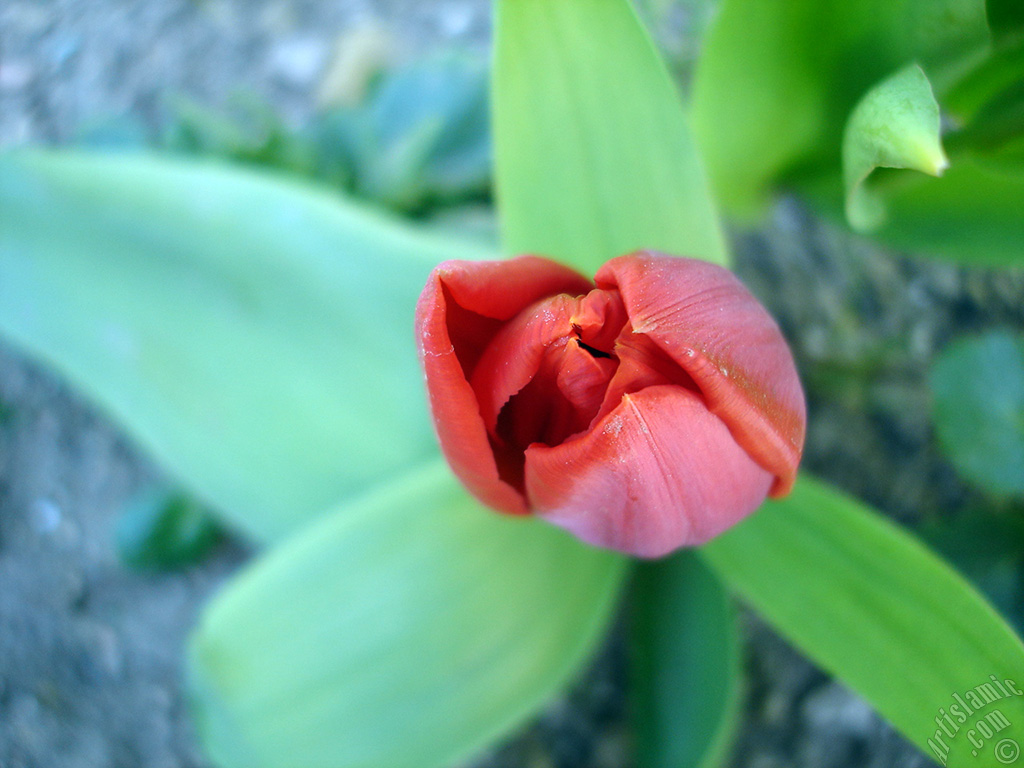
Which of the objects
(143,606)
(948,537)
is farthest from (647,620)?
(143,606)

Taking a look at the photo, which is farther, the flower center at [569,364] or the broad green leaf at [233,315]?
the broad green leaf at [233,315]

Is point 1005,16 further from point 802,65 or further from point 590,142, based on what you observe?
point 590,142

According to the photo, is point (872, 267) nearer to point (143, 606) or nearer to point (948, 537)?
point (948, 537)

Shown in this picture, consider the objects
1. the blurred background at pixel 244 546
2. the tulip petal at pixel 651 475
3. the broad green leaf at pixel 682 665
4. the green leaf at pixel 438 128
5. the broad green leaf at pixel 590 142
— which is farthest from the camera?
the green leaf at pixel 438 128

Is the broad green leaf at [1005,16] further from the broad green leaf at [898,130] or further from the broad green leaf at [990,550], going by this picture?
the broad green leaf at [990,550]

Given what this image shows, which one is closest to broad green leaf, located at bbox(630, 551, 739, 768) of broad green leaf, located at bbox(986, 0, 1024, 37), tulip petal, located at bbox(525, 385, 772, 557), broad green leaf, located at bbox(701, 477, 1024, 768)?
broad green leaf, located at bbox(701, 477, 1024, 768)

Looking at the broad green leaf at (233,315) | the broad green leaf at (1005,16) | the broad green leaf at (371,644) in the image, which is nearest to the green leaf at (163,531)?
the broad green leaf at (233,315)
